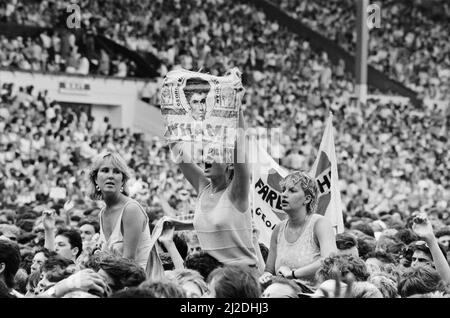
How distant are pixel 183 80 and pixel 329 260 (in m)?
1.38

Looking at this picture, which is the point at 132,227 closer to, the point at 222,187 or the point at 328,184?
the point at 222,187

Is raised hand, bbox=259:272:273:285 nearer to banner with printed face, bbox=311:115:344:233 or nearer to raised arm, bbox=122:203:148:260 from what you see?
raised arm, bbox=122:203:148:260

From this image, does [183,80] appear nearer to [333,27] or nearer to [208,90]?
[208,90]

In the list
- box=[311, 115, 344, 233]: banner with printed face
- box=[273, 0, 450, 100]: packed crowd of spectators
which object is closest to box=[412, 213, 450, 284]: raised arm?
box=[311, 115, 344, 233]: banner with printed face

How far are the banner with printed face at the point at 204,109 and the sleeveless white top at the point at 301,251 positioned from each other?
21.6 inches

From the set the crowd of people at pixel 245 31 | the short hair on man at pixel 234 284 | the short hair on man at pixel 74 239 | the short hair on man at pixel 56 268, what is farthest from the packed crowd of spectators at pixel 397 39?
the short hair on man at pixel 234 284

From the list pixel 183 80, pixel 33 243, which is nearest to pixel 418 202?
pixel 33 243

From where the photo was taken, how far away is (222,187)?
6645mm

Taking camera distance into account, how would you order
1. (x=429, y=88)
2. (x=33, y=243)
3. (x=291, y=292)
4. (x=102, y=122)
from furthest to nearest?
(x=429, y=88)
(x=102, y=122)
(x=33, y=243)
(x=291, y=292)

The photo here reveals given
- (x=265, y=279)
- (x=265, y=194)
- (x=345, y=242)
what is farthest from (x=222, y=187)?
(x=265, y=194)

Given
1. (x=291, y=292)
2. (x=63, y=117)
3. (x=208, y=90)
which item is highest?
(x=63, y=117)

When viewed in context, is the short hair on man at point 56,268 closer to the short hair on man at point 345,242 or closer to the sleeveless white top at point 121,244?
the sleeveless white top at point 121,244

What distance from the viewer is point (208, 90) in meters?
6.57

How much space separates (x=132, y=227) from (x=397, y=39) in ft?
93.4
